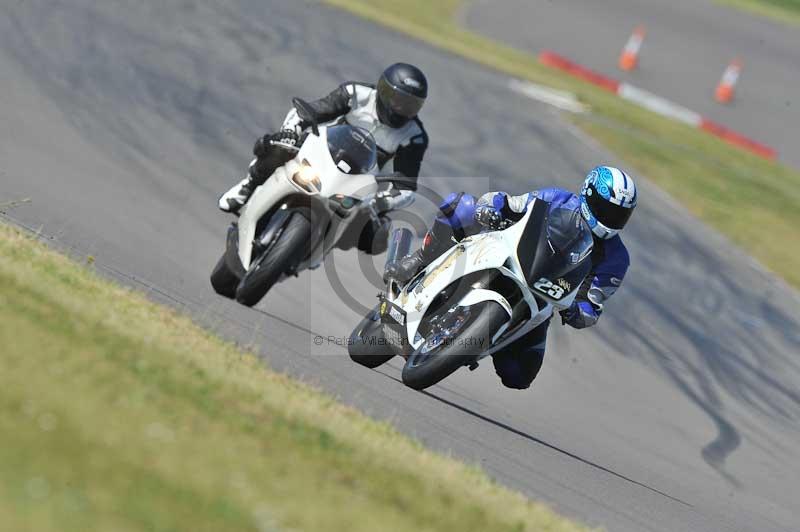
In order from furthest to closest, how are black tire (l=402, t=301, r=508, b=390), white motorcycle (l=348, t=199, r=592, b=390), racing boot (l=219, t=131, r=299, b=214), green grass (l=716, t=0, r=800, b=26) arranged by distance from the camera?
green grass (l=716, t=0, r=800, b=26)
racing boot (l=219, t=131, r=299, b=214)
white motorcycle (l=348, t=199, r=592, b=390)
black tire (l=402, t=301, r=508, b=390)

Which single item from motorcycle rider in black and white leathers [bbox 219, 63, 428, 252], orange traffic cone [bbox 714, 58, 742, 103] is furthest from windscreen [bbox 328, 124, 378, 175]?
orange traffic cone [bbox 714, 58, 742, 103]

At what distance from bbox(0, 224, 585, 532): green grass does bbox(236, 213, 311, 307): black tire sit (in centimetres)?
107

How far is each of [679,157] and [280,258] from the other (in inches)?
498

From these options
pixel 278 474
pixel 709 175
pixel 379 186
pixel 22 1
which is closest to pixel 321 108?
pixel 379 186

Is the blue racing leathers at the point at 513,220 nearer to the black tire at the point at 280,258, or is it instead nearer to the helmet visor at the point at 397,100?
the black tire at the point at 280,258

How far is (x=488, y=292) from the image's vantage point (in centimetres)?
730

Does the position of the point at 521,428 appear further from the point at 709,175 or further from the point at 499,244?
the point at 709,175

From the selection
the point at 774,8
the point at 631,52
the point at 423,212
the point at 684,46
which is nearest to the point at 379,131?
the point at 423,212

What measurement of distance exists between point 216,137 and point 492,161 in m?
4.01

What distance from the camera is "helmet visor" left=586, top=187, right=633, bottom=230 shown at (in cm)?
748

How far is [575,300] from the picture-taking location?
7.77 m

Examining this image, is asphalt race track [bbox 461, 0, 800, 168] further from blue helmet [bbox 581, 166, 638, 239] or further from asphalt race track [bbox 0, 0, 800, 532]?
blue helmet [bbox 581, 166, 638, 239]

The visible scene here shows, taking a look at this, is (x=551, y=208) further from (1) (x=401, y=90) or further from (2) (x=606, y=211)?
(1) (x=401, y=90)

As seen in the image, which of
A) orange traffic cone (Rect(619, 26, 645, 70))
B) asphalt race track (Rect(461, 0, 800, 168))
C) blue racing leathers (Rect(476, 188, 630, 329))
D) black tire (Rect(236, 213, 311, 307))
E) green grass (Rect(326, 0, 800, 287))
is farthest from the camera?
orange traffic cone (Rect(619, 26, 645, 70))
